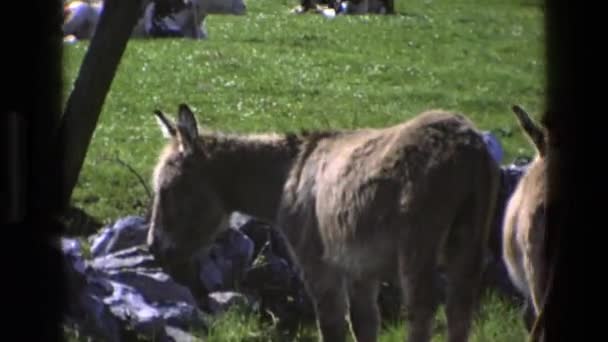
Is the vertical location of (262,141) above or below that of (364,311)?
above

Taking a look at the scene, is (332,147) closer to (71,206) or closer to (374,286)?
(374,286)

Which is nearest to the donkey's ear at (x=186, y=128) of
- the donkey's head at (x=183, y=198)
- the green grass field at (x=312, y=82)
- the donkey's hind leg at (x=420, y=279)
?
the donkey's head at (x=183, y=198)

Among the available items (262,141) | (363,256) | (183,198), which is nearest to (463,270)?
(363,256)

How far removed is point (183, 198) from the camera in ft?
27.5

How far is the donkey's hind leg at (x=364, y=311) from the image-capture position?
25.9ft

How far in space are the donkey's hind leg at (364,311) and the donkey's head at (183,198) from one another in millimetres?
1030

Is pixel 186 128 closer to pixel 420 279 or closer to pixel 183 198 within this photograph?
pixel 183 198

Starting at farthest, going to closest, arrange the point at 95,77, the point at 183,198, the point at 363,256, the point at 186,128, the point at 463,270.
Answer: the point at 95,77 < the point at 183,198 < the point at 186,128 < the point at 363,256 < the point at 463,270

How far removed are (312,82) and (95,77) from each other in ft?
28.0

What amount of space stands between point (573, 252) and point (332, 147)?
9.14 ft

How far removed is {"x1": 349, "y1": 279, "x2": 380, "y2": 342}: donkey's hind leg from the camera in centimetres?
789

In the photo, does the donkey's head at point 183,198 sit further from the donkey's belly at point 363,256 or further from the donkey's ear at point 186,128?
the donkey's belly at point 363,256

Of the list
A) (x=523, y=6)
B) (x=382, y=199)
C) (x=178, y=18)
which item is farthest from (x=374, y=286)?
(x=523, y=6)

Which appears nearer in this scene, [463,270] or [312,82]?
[463,270]
